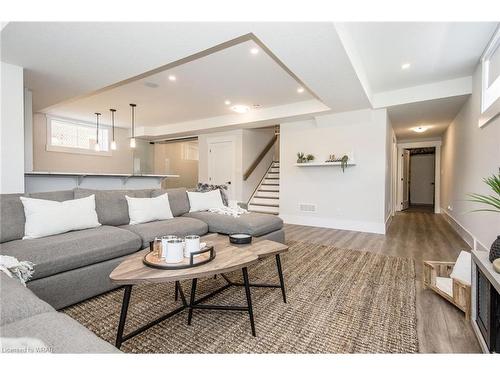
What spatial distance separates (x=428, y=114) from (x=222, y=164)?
5.00 m

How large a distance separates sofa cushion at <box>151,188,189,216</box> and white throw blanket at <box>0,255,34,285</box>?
1.82m

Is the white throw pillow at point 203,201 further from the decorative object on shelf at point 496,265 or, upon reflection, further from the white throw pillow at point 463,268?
the decorative object on shelf at point 496,265

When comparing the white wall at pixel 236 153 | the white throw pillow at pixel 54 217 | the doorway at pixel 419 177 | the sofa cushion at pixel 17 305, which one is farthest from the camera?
the doorway at pixel 419 177

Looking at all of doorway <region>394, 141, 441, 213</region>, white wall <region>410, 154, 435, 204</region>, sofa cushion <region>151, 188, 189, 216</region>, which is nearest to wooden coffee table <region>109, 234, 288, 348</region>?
sofa cushion <region>151, 188, 189, 216</region>

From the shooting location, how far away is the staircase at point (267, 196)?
6723mm

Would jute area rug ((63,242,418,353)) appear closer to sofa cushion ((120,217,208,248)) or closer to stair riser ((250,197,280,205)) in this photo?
sofa cushion ((120,217,208,248))

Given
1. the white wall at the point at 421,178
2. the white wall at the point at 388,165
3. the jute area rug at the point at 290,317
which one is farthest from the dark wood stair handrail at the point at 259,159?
the white wall at the point at 421,178

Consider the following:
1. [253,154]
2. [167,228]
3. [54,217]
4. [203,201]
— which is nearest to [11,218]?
[54,217]

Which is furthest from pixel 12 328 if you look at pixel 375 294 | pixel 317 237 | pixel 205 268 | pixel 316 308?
pixel 317 237

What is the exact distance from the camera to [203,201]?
12.7ft

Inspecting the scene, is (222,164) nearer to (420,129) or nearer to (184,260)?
(420,129)

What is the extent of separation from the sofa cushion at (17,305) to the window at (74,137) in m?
6.58

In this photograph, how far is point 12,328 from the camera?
944 mm
